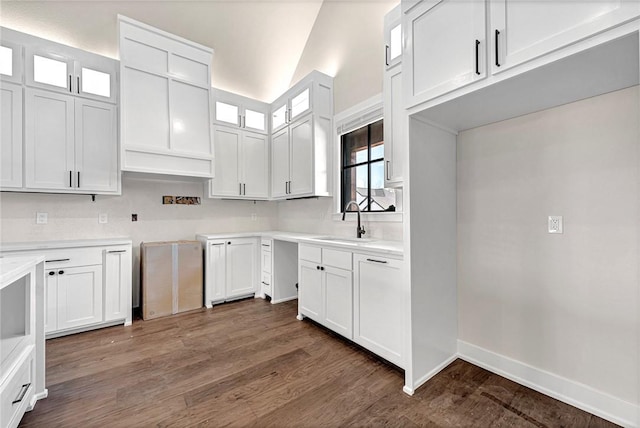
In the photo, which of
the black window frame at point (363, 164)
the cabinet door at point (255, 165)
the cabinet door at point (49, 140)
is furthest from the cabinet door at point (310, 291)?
the cabinet door at point (49, 140)

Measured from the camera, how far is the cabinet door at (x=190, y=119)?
3232 millimetres

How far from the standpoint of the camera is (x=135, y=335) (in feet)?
9.07

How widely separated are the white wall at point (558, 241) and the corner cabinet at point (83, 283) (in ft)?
11.2

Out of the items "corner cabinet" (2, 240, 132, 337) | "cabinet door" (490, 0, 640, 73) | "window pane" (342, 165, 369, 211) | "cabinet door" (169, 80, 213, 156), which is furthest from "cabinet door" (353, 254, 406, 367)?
"corner cabinet" (2, 240, 132, 337)

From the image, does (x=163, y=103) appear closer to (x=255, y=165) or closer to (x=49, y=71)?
(x=49, y=71)

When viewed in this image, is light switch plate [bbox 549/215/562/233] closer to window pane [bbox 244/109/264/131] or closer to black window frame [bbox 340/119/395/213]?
black window frame [bbox 340/119/395/213]

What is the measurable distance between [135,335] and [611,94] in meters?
4.19

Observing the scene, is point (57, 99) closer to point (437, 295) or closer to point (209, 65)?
point (209, 65)

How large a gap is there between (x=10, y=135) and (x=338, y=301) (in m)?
3.47

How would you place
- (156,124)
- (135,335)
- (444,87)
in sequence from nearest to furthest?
(444,87) < (135,335) < (156,124)

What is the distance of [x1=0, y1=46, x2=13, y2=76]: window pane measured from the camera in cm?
255

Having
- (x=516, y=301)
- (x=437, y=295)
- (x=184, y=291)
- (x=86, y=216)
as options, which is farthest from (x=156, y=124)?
(x=516, y=301)

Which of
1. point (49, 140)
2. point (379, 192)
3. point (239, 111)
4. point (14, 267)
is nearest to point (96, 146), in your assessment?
point (49, 140)

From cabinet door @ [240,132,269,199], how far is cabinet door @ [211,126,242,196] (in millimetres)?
96
